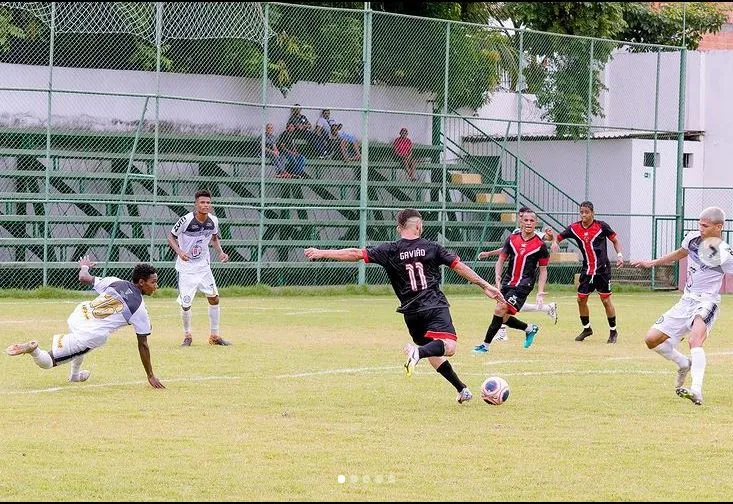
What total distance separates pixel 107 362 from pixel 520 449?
22.8ft

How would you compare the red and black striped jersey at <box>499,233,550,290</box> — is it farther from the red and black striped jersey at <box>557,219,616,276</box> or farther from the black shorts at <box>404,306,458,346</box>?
the black shorts at <box>404,306,458,346</box>

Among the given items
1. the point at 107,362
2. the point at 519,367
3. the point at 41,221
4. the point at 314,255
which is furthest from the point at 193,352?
the point at 41,221

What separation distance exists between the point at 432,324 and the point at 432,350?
1.05 feet

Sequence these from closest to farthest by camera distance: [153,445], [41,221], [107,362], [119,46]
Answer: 1. [153,445]
2. [107,362]
3. [41,221]
4. [119,46]

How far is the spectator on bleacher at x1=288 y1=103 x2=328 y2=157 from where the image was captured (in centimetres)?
2975

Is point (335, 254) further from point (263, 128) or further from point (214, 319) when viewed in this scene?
point (263, 128)

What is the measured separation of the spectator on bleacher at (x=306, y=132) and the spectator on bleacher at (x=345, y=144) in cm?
27

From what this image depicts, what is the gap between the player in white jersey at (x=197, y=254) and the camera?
1817 centimetres

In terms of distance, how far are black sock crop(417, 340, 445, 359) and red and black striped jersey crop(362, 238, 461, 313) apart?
1.24 ft

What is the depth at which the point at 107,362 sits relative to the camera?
15.9m

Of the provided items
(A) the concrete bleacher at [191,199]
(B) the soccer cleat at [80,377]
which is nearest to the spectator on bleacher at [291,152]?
(A) the concrete bleacher at [191,199]

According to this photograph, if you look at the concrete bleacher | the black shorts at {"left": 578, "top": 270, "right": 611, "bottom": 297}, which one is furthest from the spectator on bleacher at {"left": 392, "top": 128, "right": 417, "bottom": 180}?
the black shorts at {"left": 578, "top": 270, "right": 611, "bottom": 297}

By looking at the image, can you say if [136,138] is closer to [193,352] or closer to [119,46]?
[119,46]

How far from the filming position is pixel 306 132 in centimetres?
2998
